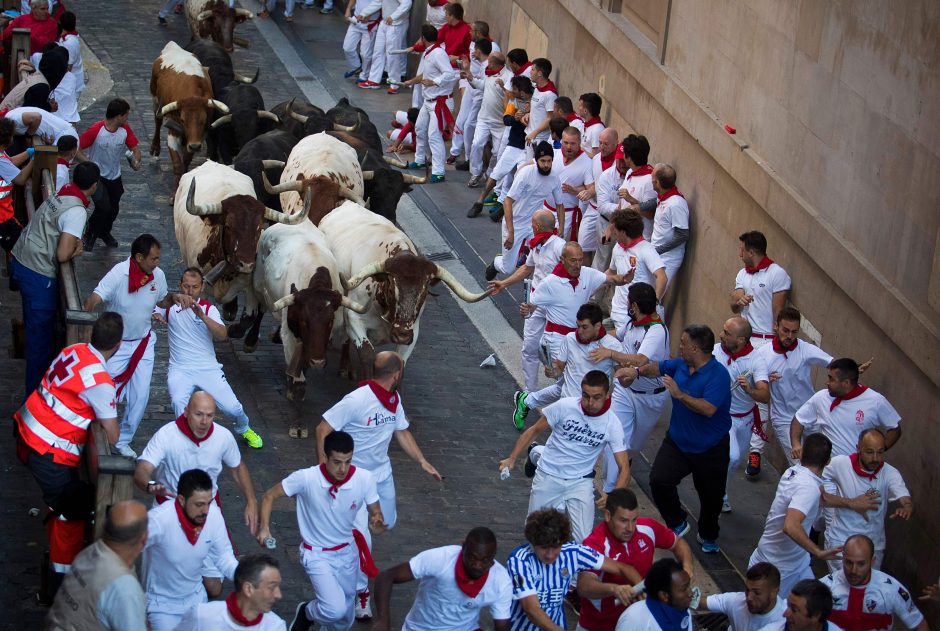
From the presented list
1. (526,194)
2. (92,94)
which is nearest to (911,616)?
(526,194)

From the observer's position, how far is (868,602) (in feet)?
28.2

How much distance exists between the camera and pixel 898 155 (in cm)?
1080

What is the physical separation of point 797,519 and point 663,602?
6.51ft

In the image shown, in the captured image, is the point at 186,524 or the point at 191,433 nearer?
the point at 186,524

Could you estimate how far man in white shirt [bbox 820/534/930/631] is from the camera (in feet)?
28.1

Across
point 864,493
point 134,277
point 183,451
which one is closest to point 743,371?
point 864,493

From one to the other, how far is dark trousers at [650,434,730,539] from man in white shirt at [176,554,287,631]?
448cm

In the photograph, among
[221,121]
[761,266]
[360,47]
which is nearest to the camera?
[761,266]

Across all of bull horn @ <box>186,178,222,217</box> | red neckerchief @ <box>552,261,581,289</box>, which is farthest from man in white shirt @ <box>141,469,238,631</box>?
bull horn @ <box>186,178,222,217</box>

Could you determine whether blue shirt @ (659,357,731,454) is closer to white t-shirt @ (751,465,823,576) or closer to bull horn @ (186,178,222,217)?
white t-shirt @ (751,465,823,576)

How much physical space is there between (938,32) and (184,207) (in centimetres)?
741

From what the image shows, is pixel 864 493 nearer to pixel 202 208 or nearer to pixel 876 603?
pixel 876 603

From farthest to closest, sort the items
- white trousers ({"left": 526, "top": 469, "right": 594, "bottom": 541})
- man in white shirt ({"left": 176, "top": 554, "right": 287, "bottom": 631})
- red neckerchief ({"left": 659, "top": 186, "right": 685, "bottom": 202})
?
red neckerchief ({"left": 659, "top": 186, "right": 685, "bottom": 202}), white trousers ({"left": 526, "top": 469, "right": 594, "bottom": 541}), man in white shirt ({"left": 176, "top": 554, "right": 287, "bottom": 631})

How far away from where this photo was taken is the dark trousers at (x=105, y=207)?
1520cm
